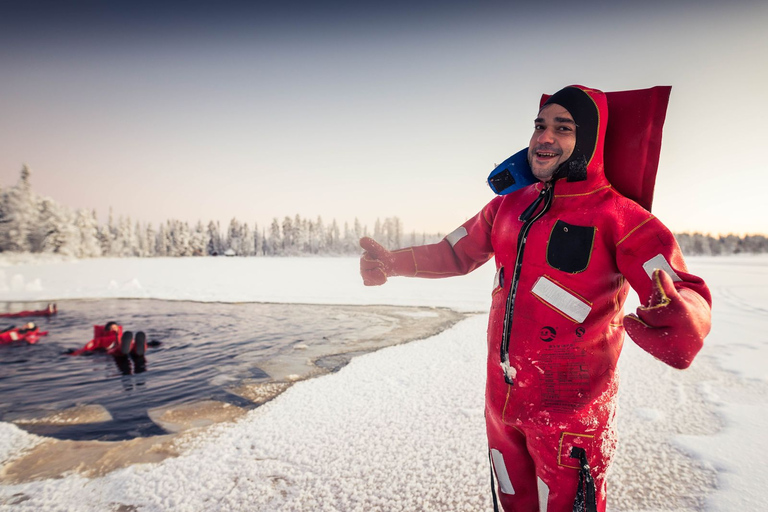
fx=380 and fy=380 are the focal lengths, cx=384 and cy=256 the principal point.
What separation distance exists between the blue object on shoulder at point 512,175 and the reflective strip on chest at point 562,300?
19.1 inches

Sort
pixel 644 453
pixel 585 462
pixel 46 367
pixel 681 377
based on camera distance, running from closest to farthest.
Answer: pixel 585 462 < pixel 644 453 < pixel 681 377 < pixel 46 367

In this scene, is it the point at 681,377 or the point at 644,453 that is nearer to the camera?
the point at 644,453

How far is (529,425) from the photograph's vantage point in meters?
1.42

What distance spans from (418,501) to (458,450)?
72cm

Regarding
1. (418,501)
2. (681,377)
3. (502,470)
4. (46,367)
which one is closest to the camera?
(502,470)

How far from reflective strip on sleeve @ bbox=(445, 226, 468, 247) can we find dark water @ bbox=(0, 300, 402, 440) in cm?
328

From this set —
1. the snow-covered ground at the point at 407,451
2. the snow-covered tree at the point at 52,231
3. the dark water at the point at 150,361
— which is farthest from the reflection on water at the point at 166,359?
the snow-covered tree at the point at 52,231

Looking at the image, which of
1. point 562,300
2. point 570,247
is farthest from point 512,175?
point 562,300

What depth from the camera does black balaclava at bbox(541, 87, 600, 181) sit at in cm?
143

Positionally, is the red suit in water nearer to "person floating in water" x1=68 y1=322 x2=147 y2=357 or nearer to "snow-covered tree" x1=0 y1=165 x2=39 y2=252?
"person floating in water" x1=68 y1=322 x2=147 y2=357

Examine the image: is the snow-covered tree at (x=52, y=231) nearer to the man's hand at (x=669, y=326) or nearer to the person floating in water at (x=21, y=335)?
the person floating in water at (x=21, y=335)

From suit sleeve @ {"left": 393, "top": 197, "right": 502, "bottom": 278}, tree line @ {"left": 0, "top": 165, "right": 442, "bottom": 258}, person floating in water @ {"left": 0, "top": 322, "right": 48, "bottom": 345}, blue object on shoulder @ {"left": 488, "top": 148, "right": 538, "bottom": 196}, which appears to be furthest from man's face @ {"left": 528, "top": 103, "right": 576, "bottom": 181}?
tree line @ {"left": 0, "top": 165, "right": 442, "bottom": 258}

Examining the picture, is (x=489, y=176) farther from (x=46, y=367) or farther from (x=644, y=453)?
(x=46, y=367)

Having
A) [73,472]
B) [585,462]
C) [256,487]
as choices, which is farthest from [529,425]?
[73,472]
